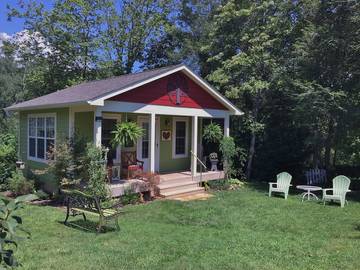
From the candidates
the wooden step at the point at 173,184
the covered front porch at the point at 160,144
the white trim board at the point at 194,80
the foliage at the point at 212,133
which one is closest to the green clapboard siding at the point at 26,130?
the covered front porch at the point at 160,144

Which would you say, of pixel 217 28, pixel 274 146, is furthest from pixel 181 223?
pixel 217 28

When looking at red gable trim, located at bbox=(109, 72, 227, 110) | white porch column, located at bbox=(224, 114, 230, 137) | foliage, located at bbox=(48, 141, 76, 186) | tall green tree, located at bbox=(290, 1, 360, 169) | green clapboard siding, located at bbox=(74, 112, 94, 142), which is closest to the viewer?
foliage, located at bbox=(48, 141, 76, 186)

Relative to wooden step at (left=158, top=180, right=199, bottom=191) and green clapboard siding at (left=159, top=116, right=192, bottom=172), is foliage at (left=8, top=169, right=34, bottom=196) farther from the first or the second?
green clapboard siding at (left=159, top=116, right=192, bottom=172)

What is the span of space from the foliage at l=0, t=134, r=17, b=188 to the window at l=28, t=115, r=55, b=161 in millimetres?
1276

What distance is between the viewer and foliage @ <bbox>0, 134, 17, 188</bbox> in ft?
49.9

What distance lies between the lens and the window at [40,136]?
13326 millimetres

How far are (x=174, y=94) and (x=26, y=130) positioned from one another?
651 centimetres

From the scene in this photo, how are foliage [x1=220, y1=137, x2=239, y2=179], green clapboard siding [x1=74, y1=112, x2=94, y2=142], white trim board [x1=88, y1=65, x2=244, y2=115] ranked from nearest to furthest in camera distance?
white trim board [x1=88, y1=65, x2=244, y2=115], green clapboard siding [x1=74, y1=112, x2=94, y2=142], foliage [x1=220, y1=137, x2=239, y2=179]

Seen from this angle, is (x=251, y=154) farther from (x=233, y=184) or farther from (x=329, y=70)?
(x=329, y=70)

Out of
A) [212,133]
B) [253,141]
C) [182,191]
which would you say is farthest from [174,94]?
[253,141]

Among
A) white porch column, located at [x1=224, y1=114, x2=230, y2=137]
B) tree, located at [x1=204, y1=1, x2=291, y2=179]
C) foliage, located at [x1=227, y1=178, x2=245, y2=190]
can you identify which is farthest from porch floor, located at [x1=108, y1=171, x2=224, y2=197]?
tree, located at [x1=204, y1=1, x2=291, y2=179]

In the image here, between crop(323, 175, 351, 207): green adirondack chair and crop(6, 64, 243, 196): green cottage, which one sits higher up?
crop(6, 64, 243, 196): green cottage

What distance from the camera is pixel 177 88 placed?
44.2ft

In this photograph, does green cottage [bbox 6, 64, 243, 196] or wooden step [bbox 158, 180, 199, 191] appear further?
wooden step [bbox 158, 180, 199, 191]
